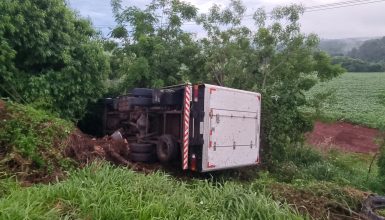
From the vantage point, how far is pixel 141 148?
28.2 ft

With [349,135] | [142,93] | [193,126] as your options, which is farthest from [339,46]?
[193,126]

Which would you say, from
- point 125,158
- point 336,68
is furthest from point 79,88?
point 336,68

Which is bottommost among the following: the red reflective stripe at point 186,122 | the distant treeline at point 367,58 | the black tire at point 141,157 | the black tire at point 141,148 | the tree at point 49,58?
the black tire at point 141,157

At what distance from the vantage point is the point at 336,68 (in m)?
13.4

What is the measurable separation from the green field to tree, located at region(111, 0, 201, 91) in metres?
4.88

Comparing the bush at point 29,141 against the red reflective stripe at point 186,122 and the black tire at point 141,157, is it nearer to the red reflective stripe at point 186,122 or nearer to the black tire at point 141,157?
the black tire at point 141,157

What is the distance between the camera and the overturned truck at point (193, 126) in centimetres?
798

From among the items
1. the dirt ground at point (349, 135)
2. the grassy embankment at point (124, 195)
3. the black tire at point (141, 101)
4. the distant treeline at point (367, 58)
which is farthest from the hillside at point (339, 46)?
the grassy embankment at point (124, 195)

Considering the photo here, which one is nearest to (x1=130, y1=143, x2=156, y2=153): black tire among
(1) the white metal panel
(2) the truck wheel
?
(2) the truck wheel

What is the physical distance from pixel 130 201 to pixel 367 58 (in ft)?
312

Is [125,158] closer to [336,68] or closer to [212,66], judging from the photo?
[212,66]

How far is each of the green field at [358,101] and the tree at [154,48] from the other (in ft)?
16.0

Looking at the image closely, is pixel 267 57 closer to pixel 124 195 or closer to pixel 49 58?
pixel 49 58

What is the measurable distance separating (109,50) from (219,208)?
34.0 ft
